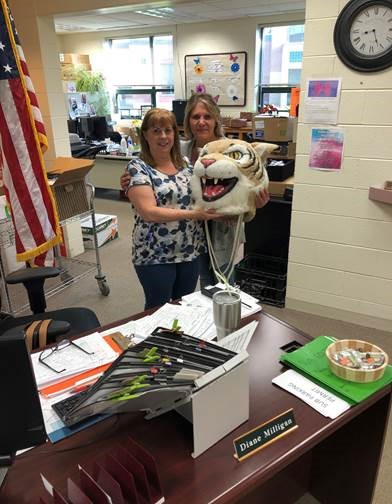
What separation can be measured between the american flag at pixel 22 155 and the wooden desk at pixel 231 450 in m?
1.75

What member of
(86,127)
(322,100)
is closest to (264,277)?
(322,100)

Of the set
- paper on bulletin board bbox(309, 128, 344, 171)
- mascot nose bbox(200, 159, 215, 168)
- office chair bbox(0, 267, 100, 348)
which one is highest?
mascot nose bbox(200, 159, 215, 168)

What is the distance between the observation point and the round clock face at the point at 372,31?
7.13 ft

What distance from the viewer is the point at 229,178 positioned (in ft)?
4.11

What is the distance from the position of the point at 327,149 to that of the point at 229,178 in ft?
4.83

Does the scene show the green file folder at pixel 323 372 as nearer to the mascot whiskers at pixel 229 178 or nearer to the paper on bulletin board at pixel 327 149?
the mascot whiskers at pixel 229 178

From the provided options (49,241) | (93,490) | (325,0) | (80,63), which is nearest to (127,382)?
(93,490)

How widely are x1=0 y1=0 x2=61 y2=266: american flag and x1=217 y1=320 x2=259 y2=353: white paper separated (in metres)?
1.69

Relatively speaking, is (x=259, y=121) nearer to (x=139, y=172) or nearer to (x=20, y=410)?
(x=139, y=172)

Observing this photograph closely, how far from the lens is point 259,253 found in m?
3.23

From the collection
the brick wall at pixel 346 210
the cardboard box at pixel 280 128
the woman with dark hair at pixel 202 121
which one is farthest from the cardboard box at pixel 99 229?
the woman with dark hair at pixel 202 121

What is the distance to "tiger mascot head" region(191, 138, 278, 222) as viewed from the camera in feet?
4.09

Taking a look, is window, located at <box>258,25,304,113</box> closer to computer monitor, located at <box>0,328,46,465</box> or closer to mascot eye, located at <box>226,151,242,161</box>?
mascot eye, located at <box>226,151,242,161</box>

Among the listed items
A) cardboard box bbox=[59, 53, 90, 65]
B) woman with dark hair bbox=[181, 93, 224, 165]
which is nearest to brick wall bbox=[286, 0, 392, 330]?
woman with dark hair bbox=[181, 93, 224, 165]
